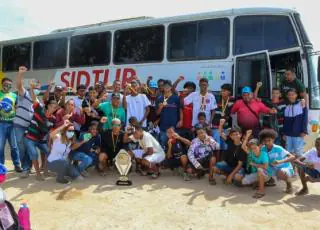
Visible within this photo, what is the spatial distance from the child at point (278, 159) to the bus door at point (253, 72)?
5.85 ft

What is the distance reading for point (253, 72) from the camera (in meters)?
8.12

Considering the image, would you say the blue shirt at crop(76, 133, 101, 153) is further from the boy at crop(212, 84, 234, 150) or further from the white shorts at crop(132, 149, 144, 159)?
the boy at crop(212, 84, 234, 150)

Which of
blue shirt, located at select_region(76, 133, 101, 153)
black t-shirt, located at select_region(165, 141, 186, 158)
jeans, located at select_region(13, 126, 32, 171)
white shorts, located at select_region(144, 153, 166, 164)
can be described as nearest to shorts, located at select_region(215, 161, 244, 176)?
black t-shirt, located at select_region(165, 141, 186, 158)

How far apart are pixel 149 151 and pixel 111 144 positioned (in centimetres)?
77

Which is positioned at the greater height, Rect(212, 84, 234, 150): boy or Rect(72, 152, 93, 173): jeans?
Rect(212, 84, 234, 150): boy

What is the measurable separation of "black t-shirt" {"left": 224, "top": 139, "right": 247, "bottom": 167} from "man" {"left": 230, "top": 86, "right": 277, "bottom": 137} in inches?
23.5


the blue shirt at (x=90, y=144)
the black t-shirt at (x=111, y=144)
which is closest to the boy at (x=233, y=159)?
the black t-shirt at (x=111, y=144)

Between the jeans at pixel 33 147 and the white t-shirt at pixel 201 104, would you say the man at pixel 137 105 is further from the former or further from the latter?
the jeans at pixel 33 147

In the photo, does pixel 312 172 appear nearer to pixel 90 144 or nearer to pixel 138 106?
pixel 138 106

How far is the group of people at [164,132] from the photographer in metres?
6.65

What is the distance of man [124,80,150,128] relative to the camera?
25.6 feet

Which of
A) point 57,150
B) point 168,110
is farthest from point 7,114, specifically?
point 168,110

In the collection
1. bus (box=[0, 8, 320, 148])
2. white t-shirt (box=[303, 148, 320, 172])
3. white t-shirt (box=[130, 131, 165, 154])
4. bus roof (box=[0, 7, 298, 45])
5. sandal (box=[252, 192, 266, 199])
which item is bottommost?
sandal (box=[252, 192, 266, 199])

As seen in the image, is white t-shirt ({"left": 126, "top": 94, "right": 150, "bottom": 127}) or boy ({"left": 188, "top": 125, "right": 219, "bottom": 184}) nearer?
boy ({"left": 188, "top": 125, "right": 219, "bottom": 184})
